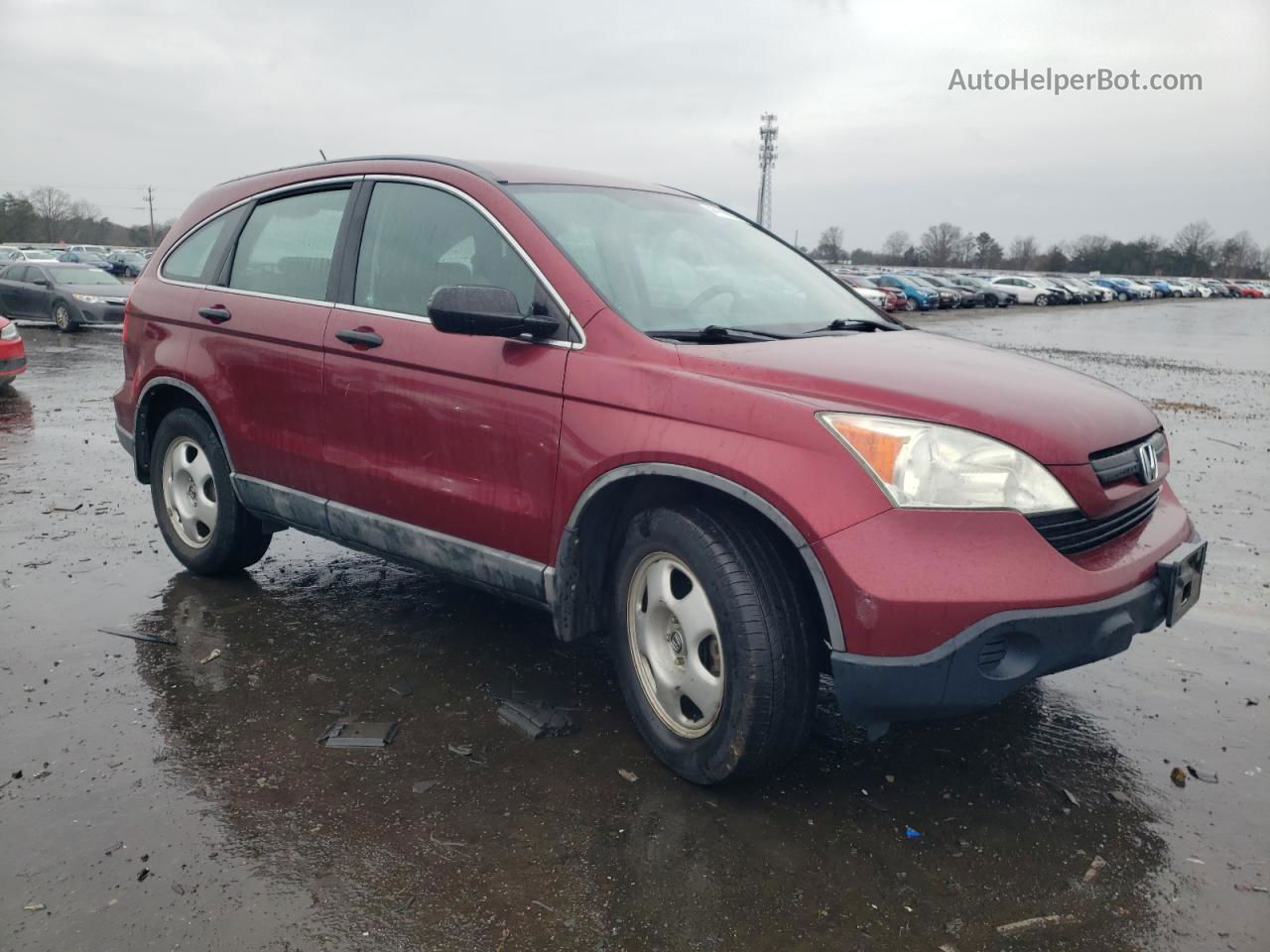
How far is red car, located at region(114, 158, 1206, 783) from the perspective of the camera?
269 cm

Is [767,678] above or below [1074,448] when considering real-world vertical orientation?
below

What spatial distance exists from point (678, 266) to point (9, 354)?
10231mm

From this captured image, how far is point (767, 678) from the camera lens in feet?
9.28

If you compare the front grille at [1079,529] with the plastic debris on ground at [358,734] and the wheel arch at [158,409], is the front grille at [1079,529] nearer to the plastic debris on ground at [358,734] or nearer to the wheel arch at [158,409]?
the plastic debris on ground at [358,734]

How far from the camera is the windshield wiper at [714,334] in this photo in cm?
330

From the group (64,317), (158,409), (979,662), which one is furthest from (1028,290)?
(979,662)

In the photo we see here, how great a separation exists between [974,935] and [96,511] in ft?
19.0

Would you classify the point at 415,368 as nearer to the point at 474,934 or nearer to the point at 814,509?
the point at 814,509

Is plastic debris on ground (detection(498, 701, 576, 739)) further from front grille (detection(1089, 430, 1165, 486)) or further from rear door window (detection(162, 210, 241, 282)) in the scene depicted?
rear door window (detection(162, 210, 241, 282))

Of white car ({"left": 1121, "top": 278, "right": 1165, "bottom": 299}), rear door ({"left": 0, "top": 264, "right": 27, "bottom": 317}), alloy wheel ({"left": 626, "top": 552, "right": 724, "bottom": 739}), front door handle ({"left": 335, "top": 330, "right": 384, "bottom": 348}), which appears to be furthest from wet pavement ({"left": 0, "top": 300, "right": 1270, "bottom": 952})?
white car ({"left": 1121, "top": 278, "right": 1165, "bottom": 299})

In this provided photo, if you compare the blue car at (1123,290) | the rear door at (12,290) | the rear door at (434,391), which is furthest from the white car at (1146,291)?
the rear door at (434,391)

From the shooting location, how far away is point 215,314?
4.64m

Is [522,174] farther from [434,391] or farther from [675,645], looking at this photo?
[675,645]

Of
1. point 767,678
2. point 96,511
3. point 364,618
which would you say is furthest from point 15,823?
point 96,511
